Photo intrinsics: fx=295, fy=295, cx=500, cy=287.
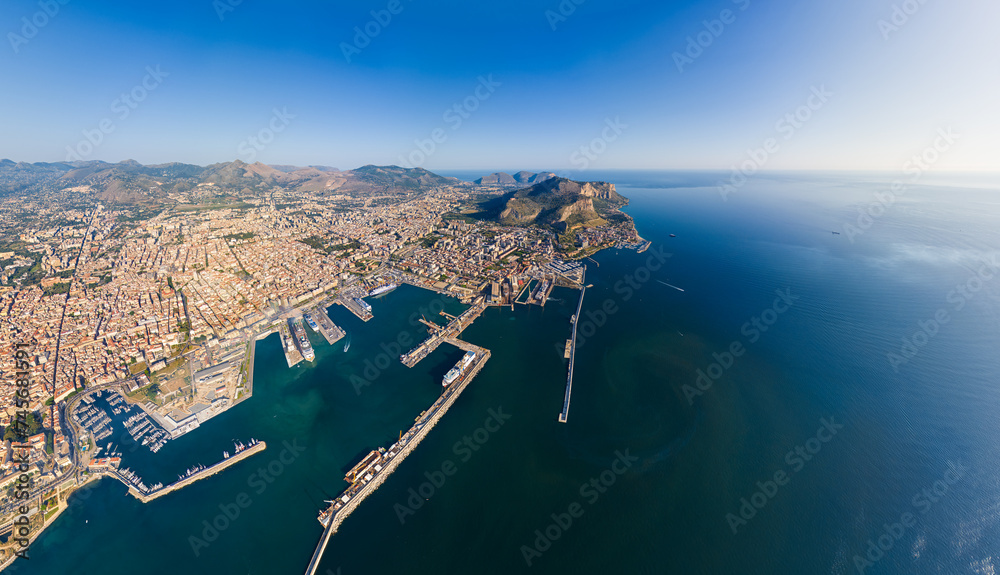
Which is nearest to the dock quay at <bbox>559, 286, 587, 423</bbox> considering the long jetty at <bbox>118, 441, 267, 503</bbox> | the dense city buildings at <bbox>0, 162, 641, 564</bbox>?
the dense city buildings at <bbox>0, 162, 641, 564</bbox>

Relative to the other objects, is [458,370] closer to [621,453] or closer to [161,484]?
[621,453]

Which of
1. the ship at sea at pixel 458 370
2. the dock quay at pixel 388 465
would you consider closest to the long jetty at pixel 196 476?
the dock quay at pixel 388 465

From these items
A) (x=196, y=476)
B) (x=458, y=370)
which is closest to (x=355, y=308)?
(x=458, y=370)

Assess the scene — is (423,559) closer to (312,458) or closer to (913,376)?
(312,458)

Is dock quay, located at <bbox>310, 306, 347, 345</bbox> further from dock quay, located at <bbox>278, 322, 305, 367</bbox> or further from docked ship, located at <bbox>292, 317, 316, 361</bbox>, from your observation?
dock quay, located at <bbox>278, 322, 305, 367</bbox>

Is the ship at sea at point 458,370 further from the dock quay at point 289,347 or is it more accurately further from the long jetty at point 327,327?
the dock quay at point 289,347

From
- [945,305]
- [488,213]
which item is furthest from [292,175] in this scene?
[945,305]
